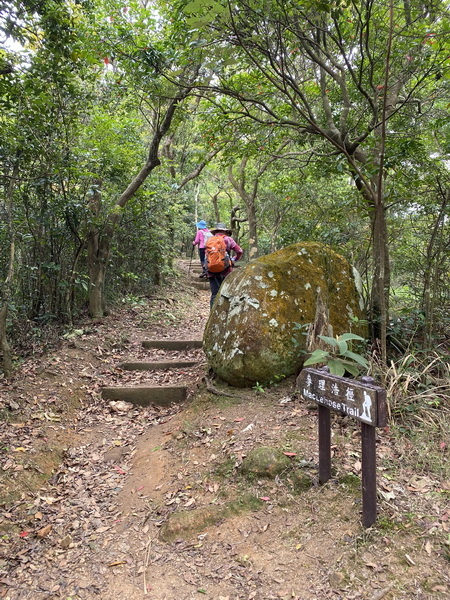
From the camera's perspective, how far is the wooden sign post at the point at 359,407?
97.2 inches

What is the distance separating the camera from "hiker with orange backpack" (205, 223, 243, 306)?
7.25 metres

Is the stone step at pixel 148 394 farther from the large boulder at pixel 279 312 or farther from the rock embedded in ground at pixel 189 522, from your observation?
the rock embedded in ground at pixel 189 522

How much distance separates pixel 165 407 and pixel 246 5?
16.3 feet

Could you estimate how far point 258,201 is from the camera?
63.8 ft

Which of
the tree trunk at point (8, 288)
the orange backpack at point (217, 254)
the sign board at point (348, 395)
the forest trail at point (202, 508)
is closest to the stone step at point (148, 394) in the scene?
the forest trail at point (202, 508)

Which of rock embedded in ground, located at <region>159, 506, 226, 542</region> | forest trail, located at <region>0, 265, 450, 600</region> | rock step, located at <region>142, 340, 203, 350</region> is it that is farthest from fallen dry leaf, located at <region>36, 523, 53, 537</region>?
rock step, located at <region>142, 340, 203, 350</region>

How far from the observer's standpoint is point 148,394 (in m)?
5.73

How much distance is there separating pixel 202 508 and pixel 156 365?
11.7ft

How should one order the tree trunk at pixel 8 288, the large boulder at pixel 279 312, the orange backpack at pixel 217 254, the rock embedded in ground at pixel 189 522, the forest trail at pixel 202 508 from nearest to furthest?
the forest trail at pixel 202 508 < the rock embedded in ground at pixel 189 522 < the large boulder at pixel 279 312 < the tree trunk at pixel 8 288 < the orange backpack at pixel 217 254

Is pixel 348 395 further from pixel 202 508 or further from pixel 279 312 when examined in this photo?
pixel 279 312

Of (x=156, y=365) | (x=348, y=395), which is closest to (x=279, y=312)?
(x=348, y=395)

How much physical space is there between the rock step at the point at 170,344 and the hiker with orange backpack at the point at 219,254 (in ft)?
3.98

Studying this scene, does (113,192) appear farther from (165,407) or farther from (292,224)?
(165,407)

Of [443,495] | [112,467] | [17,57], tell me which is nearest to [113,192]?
[17,57]
